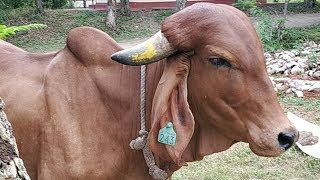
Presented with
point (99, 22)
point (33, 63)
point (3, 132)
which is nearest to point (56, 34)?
point (99, 22)

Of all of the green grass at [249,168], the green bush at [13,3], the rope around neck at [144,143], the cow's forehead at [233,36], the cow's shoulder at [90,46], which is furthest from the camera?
the green bush at [13,3]

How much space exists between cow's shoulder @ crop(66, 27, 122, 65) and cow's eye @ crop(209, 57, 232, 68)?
0.60 metres

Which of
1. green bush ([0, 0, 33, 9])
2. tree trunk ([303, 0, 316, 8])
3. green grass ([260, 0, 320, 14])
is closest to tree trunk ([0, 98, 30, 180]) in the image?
green bush ([0, 0, 33, 9])

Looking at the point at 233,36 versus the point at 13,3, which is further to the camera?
the point at 13,3

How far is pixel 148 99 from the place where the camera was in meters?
2.79

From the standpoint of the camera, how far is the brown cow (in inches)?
98.8

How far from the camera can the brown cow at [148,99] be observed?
2.51 m

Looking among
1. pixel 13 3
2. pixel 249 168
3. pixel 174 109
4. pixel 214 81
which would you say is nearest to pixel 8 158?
pixel 174 109

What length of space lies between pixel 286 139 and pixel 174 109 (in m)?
0.54

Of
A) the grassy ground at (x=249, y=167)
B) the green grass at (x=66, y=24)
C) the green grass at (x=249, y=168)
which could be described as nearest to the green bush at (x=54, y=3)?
the green grass at (x=66, y=24)

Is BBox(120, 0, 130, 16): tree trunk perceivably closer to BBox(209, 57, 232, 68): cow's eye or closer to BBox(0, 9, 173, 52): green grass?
BBox(0, 9, 173, 52): green grass

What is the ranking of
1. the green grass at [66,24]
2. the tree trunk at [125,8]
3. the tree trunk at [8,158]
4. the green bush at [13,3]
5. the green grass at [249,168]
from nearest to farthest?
the tree trunk at [8,158] < the green grass at [249,168] < the green grass at [66,24] < the green bush at [13,3] < the tree trunk at [125,8]

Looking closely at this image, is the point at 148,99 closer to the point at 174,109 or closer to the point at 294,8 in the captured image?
the point at 174,109

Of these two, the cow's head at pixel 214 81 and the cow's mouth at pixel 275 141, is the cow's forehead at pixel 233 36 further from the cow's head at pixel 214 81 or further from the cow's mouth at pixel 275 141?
the cow's mouth at pixel 275 141
